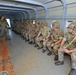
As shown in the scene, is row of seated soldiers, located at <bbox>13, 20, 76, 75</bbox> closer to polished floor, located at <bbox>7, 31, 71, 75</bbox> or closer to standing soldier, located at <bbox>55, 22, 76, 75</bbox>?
standing soldier, located at <bbox>55, 22, 76, 75</bbox>

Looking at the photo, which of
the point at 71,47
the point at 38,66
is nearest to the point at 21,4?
the point at 38,66

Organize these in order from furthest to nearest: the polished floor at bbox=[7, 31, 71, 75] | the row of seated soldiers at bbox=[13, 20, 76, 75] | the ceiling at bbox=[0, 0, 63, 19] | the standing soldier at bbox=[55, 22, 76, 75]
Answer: the ceiling at bbox=[0, 0, 63, 19]
the polished floor at bbox=[7, 31, 71, 75]
the row of seated soldiers at bbox=[13, 20, 76, 75]
the standing soldier at bbox=[55, 22, 76, 75]

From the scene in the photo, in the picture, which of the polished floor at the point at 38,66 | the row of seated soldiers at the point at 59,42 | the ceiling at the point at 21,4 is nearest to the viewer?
the row of seated soldiers at the point at 59,42

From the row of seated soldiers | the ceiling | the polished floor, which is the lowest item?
the polished floor

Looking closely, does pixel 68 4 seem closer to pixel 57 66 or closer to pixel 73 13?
pixel 73 13

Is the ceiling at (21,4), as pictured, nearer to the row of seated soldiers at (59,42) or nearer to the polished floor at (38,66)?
the row of seated soldiers at (59,42)

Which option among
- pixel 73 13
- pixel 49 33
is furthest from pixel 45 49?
pixel 73 13

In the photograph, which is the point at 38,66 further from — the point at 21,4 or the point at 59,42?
the point at 21,4

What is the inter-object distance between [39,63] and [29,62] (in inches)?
11.8

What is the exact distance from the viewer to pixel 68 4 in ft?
11.7

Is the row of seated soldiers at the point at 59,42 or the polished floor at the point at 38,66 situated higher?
the row of seated soldiers at the point at 59,42

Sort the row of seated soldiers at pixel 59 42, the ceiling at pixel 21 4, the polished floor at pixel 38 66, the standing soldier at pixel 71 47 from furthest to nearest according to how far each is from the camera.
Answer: the ceiling at pixel 21 4, the polished floor at pixel 38 66, the row of seated soldiers at pixel 59 42, the standing soldier at pixel 71 47

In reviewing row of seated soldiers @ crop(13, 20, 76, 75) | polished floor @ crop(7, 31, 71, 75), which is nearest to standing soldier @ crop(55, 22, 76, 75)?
row of seated soldiers @ crop(13, 20, 76, 75)

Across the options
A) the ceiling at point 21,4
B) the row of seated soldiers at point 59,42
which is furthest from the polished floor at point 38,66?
the ceiling at point 21,4
